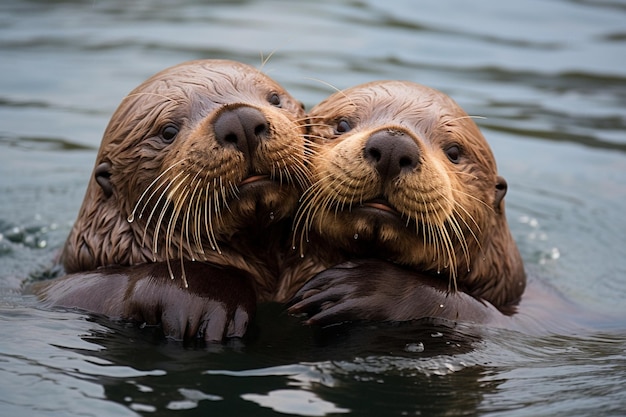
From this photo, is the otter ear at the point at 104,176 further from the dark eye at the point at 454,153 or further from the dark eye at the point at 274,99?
the dark eye at the point at 454,153

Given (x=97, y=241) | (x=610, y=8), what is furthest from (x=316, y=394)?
(x=610, y=8)

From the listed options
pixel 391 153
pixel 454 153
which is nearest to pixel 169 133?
pixel 391 153

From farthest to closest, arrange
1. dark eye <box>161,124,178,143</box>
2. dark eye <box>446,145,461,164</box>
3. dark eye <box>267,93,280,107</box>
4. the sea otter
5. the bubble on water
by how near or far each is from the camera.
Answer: the bubble on water
dark eye <box>267,93,280,107</box>
dark eye <box>446,145,461,164</box>
dark eye <box>161,124,178,143</box>
the sea otter

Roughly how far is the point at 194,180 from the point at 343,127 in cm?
90

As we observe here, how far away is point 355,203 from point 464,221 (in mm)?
534

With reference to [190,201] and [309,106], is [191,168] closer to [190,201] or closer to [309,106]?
[190,201]

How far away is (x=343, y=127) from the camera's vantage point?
5387 millimetres

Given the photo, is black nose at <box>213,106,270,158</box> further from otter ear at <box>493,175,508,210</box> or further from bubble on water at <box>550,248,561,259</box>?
bubble on water at <box>550,248,561,259</box>

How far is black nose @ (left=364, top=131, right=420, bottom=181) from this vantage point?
15.5 ft

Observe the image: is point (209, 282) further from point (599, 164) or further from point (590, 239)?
point (599, 164)

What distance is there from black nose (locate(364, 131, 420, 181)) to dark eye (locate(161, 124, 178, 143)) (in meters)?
1.01

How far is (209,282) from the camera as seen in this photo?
193 inches

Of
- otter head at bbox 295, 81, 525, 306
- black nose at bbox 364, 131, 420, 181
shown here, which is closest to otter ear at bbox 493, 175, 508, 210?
otter head at bbox 295, 81, 525, 306

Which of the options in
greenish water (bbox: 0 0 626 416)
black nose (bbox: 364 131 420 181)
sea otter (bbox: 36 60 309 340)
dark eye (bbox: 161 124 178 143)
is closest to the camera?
greenish water (bbox: 0 0 626 416)
